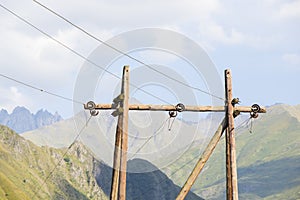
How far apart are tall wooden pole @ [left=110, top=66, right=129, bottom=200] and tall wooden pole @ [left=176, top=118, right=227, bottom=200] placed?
328cm

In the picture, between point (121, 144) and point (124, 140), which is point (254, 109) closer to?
point (124, 140)

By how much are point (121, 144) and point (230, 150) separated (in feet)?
19.2

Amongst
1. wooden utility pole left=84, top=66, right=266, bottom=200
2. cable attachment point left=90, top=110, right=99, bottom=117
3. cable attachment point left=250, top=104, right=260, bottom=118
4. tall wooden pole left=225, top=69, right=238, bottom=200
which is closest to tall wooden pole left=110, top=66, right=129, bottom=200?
wooden utility pole left=84, top=66, right=266, bottom=200

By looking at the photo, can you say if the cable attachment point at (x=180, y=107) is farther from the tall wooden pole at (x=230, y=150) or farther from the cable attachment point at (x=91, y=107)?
the cable attachment point at (x=91, y=107)

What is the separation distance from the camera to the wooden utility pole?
25.0 meters

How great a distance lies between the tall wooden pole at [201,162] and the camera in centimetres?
2611

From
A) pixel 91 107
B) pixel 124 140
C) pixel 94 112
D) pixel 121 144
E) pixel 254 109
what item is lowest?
pixel 121 144

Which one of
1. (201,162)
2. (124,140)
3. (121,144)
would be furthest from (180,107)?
(121,144)

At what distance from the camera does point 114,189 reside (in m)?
25.0

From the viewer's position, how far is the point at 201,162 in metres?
26.7

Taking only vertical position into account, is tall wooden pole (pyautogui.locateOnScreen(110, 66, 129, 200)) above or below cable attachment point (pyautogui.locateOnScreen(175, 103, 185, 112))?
below

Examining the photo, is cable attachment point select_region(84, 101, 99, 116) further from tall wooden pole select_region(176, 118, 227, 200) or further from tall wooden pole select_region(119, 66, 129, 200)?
tall wooden pole select_region(176, 118, 227, 200)

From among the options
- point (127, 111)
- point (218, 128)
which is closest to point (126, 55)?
point (127, 111)

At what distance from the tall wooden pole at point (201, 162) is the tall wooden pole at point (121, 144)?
3277 millimetres
